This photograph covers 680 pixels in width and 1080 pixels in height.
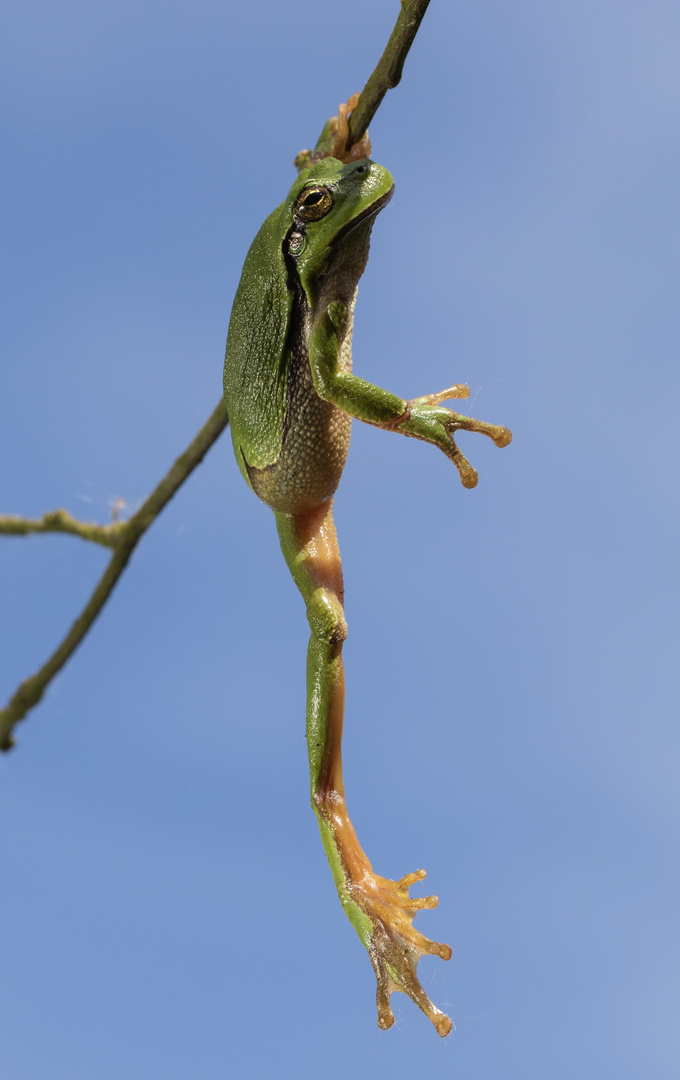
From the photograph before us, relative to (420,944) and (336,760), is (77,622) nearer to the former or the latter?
(336,760)

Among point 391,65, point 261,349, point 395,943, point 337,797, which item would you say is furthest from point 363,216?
point 395,943

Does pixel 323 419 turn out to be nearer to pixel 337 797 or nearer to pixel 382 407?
pixel 382 407

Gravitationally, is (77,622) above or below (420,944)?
above

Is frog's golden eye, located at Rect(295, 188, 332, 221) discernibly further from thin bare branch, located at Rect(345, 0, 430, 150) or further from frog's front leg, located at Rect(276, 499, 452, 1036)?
frog's front leg, located at Rect(276, 499, 452, 1036)

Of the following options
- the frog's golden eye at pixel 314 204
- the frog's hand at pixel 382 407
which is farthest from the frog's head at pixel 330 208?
the frog's hand at pixel 382 407

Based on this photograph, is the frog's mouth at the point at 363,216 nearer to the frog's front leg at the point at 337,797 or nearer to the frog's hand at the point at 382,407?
the frog's hand at the point at 382,407

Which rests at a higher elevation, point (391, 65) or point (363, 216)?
point (391, 65)

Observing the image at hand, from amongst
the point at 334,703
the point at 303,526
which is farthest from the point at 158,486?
the point at 334,703
